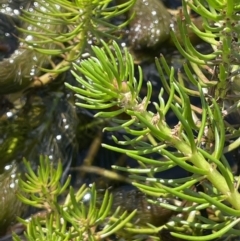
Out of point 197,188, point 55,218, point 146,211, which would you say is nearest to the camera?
point 55,218

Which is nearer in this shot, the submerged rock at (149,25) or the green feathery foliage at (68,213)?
the green feathery foliage at (68,213)

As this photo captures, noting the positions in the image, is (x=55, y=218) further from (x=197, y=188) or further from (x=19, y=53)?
(x=19, y=53)

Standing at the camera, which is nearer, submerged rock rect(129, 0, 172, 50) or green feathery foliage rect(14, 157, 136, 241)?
green feathery foliage rect(14, 157, 136, 241)

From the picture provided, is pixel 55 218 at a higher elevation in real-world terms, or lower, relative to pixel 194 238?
lower

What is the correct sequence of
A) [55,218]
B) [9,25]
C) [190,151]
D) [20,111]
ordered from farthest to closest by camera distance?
1. [9,25]
2. [20,111]
3. [55,218]
4. [190,151]

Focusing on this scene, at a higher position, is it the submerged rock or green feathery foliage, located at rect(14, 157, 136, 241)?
the submerged rock

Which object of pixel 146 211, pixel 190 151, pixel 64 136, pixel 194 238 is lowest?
pixel 146 211

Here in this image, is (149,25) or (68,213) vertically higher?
(149,25)

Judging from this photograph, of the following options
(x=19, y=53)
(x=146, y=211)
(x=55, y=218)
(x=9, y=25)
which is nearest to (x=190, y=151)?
(x=55, y=218)

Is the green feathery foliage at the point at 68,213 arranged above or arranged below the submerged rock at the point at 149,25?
below

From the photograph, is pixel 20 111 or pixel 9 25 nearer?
pixel 20 111

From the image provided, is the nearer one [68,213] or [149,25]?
[68,213]
